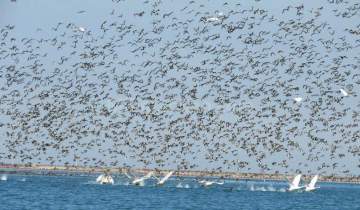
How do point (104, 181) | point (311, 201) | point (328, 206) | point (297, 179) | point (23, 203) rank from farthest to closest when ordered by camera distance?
point (104, 181)
point (297, 179)
point (311, 201)
point (328, 206)
point (23, 203)

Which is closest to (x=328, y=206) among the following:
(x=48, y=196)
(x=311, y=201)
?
(x=311, y=201)

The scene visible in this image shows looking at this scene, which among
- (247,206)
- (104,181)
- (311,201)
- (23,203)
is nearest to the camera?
(23,203)

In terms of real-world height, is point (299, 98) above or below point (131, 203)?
above

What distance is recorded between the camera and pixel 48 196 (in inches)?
4717

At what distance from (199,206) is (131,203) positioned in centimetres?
657

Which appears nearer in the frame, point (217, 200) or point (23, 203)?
point (23, 203)

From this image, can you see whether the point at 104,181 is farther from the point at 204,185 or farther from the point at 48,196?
the point at 48,196

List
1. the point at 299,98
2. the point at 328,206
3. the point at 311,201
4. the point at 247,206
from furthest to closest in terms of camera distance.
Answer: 1. the point at 311,201
2. the point at 328,206
3. the point at 247,206
4. the point at 299,98

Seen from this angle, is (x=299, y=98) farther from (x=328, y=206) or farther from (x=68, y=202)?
(x=328, y=206)

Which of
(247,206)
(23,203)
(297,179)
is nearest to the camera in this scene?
(23,203)

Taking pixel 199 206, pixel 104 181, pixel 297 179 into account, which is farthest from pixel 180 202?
pixel 104 181

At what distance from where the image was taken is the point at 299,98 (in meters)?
93.9

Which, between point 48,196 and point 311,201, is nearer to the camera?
point 48,196

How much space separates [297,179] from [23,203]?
208 feet
